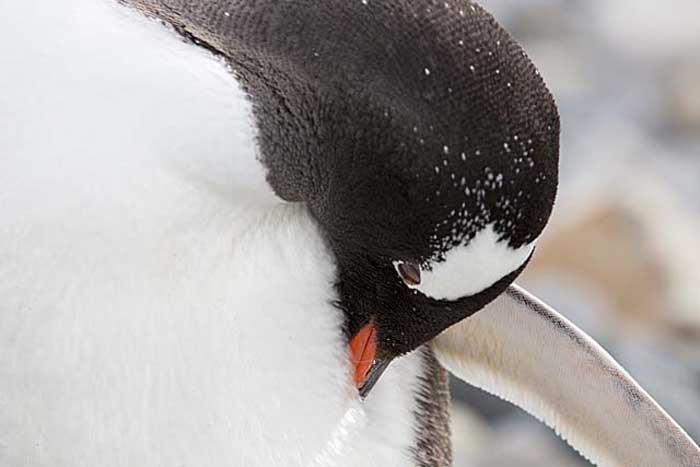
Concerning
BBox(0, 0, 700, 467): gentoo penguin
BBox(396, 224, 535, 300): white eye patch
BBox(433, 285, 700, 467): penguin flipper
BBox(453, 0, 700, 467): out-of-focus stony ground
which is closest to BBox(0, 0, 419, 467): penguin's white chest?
BBox(0, 0, 700, 467): gentoo penguin

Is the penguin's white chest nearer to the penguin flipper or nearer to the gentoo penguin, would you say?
the gentoo penguin

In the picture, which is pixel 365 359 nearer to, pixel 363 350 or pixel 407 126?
pixel 363 350

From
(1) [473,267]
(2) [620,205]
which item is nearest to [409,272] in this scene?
(1) [473,267]

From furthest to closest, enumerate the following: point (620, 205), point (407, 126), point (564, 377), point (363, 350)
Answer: point (620, 205), point (564, 377), point (363, 350), point (407, 126)

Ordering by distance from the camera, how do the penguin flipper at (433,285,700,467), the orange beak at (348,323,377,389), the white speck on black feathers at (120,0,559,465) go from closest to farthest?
the white speck on black feathers at (120,0,559,465) → the orange beak at (348,323,377,389) → the penguin flipper at (433,285,700,467)

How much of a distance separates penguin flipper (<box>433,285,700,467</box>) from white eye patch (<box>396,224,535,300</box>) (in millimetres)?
480

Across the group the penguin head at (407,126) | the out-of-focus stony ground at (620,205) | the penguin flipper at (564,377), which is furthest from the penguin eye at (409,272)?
the out-of-focus stony ground at (620,205)

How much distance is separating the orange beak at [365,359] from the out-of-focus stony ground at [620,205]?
187 cm

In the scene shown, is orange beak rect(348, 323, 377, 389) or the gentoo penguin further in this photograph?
orange beak rect(348, 323, 377, 389)

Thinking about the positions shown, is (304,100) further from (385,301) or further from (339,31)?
(385,301)

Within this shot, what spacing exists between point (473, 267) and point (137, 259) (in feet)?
0.81

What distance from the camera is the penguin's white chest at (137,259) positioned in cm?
111

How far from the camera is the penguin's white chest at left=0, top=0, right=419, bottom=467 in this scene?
3.63 ft

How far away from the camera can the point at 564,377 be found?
5.51ft
